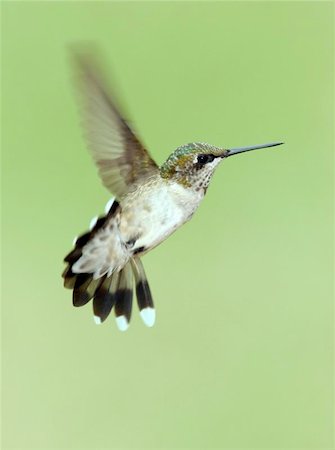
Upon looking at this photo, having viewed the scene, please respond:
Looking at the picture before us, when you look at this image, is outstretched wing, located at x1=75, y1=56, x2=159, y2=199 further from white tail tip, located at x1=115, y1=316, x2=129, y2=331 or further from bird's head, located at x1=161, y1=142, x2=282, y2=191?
white tail tip, located at x1=115, y1=316, x2=129, y2=331

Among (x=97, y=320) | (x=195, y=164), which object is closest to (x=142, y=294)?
(x=97, y=320)

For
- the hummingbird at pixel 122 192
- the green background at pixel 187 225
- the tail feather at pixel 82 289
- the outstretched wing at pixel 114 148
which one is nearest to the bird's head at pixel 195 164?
the hummingbird at pixel 122 192

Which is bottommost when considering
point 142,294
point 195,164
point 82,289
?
point 142,294

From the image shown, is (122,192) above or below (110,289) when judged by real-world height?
above

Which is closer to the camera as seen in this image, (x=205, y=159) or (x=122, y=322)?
(x=205, y=159)

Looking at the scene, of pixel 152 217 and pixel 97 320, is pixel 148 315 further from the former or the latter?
pixel 152 217

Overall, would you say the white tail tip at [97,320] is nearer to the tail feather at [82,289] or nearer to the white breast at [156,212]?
the tail feather at [82,289]

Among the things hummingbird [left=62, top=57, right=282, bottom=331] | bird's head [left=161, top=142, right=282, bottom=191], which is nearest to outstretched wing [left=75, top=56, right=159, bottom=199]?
hummingbird [left=62, top=57, right=282, bottom=331]
